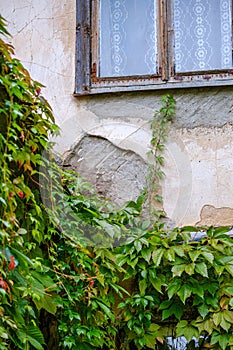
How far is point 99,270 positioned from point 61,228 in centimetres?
32

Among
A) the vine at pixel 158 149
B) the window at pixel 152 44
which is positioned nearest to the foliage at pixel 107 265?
the vine at pixel 158 149

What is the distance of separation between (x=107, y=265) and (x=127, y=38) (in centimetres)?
150

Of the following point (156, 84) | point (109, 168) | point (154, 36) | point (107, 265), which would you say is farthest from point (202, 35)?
point (107, 265)

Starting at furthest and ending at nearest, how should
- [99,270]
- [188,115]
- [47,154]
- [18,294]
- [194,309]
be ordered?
[188,115] → [194,309] → [99,270] → [47,154] → [18,294]

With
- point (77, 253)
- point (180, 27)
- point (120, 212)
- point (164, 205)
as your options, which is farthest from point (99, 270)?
point (180, 27)

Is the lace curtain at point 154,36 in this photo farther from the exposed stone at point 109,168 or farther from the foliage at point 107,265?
the exposed stone at point 109,168

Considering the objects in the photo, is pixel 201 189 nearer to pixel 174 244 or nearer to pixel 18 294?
pixel 174 244

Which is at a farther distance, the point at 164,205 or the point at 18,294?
the point at 164,205

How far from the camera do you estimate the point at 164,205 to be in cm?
351

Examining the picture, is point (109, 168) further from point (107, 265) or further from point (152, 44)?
point (152, 44)

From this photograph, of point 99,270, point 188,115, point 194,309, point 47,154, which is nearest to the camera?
point 47,154

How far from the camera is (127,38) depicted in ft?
12.4

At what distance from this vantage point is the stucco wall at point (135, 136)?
3461 mm

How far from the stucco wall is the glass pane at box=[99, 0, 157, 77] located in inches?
7.2
